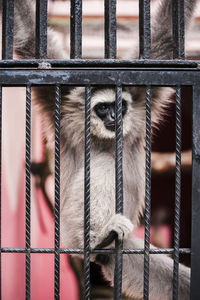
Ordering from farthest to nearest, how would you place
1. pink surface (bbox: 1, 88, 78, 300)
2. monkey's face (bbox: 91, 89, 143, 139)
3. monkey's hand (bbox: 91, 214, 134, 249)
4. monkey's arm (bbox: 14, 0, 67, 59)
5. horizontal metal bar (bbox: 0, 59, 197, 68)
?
pink surface (bbox: 1, 88, 78, 300), monkey's face (bbox: 91, 89, 143, 139), monkey's arm (bbox: 14, 0, 67, 59), monkey's hand (bbox: 91, 214, 134, 249), horizontal metal bar (bbox: 0, 59, 197, 68)

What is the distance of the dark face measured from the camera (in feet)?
10.9

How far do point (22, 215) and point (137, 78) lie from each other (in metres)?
2.66

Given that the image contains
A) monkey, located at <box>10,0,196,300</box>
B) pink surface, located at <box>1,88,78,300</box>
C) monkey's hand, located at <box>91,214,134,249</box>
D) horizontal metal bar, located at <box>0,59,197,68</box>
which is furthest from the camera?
pink surface, located at <box>1,88,78,300</box>

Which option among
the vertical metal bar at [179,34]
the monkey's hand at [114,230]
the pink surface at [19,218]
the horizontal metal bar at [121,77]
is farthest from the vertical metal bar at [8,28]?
the pink surface at [19,218]

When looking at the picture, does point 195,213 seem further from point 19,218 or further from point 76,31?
point 19,218

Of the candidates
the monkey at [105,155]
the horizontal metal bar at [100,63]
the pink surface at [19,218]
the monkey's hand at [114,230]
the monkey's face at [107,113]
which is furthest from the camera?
the pink surface at [19,218]

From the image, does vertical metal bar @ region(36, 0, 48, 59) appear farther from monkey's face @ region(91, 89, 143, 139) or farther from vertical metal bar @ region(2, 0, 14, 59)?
monkey's face @ region(91, 89, 143, 139)

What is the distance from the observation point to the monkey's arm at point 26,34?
9.39 feet

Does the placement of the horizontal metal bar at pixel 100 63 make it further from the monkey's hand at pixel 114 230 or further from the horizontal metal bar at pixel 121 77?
the monkey's hand at pixel 114 230

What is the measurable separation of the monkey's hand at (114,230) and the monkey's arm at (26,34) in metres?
1.10

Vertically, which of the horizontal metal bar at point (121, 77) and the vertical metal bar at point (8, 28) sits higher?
the vertical metal bar at point (8, 28)

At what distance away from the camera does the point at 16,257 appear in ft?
14.4

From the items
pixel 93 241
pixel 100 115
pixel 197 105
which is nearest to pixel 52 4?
pixel 100 115

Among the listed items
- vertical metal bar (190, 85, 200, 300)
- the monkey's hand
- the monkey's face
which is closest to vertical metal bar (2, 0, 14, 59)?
vertical metal bar (190, 85, 200, 300)
